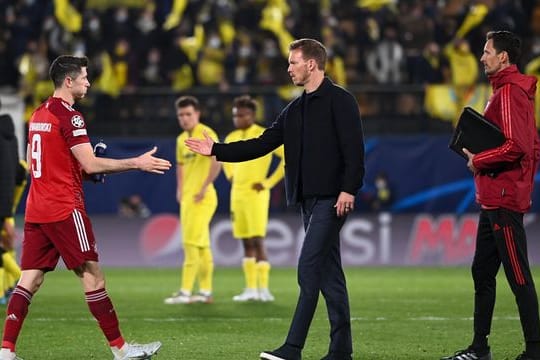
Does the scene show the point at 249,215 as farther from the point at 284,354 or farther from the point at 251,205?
the point at 284,354

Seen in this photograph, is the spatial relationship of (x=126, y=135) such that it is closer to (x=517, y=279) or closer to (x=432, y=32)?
(x=432, y=32)

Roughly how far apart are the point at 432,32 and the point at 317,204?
15.4m

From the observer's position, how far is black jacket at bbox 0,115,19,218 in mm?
12781

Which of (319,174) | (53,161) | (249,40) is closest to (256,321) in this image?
(319,174)

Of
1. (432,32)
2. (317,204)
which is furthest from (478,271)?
(432,32)

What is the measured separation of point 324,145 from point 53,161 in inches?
76.5

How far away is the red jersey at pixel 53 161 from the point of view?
27.0 ft

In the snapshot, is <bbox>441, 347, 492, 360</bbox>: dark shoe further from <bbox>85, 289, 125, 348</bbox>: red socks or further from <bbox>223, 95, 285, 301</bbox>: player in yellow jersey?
<bbox>223, 95, 285, 301</bbox>: player in yellow jersey

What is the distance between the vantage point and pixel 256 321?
11.4 meters

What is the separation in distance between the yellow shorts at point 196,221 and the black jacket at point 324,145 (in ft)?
17.2

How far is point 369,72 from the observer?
22.4 m

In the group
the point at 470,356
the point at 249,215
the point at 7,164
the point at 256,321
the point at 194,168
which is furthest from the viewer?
the point at 249,215

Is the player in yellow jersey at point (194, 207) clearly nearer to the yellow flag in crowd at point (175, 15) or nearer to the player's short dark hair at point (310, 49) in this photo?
the player's short dark hair at point (310, 49)

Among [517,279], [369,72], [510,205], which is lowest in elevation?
[517,279]
